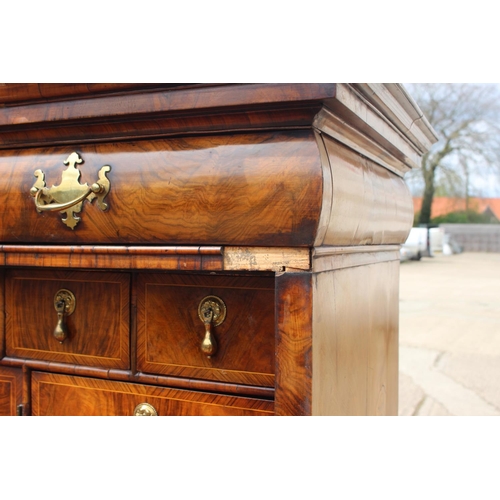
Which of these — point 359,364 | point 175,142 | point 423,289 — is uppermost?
point 175,142

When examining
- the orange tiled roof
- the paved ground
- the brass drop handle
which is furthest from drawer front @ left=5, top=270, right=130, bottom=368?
the orange tiled roof

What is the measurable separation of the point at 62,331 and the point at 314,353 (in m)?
0.27

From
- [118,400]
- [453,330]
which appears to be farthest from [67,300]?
[453,330]

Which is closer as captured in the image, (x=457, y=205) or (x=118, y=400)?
(x=118, y=400)

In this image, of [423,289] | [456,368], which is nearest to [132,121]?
[456,368]

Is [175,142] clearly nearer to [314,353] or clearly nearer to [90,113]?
[90,113]

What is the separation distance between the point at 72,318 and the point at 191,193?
0.70 ft

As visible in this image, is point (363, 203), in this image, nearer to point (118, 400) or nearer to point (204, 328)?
point (204, 328)

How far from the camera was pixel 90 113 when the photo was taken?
0.43 metres

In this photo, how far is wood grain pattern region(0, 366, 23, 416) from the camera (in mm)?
542

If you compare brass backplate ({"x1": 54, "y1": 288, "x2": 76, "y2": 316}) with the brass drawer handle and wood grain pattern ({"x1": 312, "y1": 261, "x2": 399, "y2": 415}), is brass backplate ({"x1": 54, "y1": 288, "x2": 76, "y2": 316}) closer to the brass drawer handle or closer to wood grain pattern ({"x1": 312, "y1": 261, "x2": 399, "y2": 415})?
the brass drawer handle

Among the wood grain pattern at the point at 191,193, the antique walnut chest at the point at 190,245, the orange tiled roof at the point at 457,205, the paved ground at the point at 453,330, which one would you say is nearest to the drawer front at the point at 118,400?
the antique walnut chest at the point at 190,245

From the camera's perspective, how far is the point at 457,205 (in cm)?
301

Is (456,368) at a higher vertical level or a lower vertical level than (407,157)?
lower
